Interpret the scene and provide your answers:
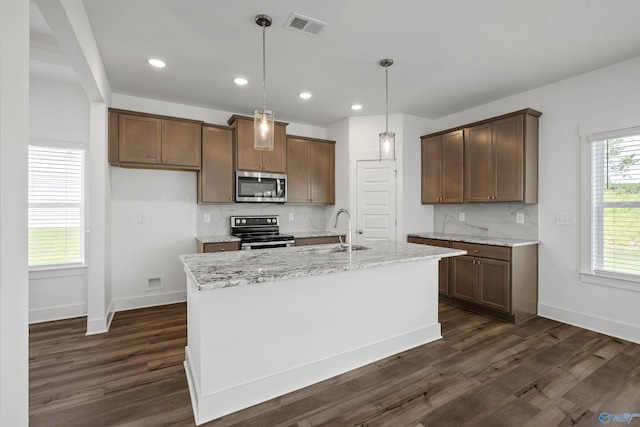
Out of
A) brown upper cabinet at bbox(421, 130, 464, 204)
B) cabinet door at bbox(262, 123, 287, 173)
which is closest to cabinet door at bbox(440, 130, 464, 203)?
brown upper cabinet at bbox(421, 130, 464, 204)

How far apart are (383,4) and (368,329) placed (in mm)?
2459

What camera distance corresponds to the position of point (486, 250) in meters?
3.63

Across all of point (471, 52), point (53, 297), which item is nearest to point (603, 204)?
point (471, 52)

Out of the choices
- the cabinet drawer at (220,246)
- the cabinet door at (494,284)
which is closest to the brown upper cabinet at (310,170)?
the cabinet drawer at (220,246)

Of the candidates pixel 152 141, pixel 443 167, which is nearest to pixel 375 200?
pixel 443 167

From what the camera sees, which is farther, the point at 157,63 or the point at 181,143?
the point at 181,143

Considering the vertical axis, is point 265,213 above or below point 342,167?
below

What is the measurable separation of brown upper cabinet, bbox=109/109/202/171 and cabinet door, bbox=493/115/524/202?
3.73 metres

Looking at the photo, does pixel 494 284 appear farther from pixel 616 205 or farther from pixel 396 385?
pixel 396 385

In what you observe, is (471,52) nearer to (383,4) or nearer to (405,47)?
(405,47)

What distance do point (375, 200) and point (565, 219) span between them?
2303 mm

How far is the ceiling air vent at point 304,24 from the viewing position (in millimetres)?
2334

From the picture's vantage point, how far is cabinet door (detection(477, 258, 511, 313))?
3424 mm

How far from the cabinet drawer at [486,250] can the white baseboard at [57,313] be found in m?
4.62
